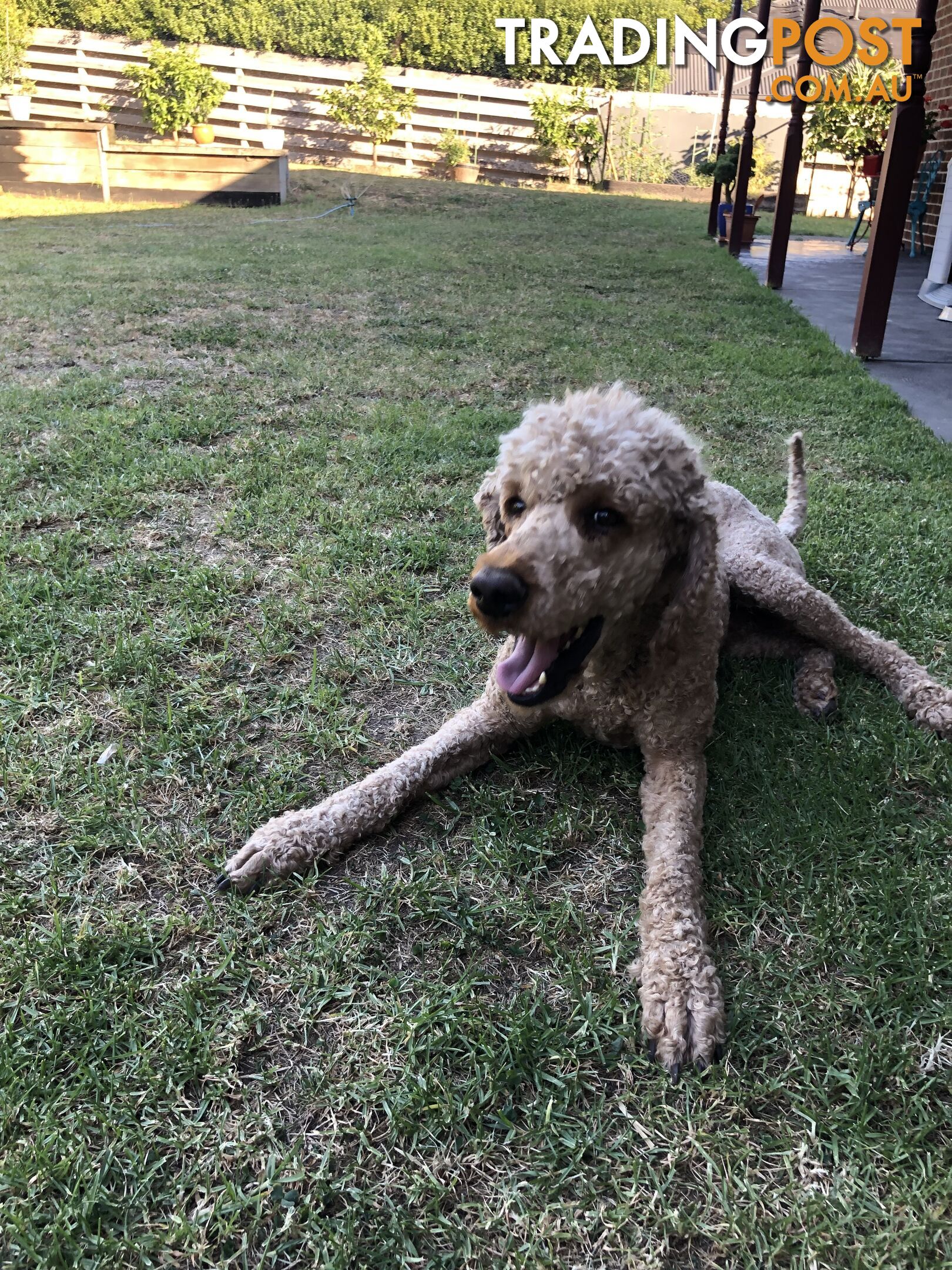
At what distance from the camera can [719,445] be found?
4.26 m

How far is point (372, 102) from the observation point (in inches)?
613

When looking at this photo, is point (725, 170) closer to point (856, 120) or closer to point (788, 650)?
point (856, 120)

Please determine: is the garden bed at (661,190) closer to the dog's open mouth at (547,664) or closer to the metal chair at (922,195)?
the metal chair at (922,195)

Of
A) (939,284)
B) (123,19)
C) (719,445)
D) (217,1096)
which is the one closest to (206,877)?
(217,1096)

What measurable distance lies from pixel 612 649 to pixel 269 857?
2.88 feet

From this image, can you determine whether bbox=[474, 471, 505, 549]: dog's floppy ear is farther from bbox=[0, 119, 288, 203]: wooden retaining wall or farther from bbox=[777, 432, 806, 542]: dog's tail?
bbox=[0, 119, 288, 203]: wooden retaining wall

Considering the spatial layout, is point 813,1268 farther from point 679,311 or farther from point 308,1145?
point 679,311

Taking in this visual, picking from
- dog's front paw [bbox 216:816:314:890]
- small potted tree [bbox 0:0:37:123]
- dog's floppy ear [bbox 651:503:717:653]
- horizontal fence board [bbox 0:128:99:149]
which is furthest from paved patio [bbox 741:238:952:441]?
small potted tree [bbox 0:0:37:123]

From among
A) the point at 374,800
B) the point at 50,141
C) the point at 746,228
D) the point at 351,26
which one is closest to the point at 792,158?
the point at 746,228

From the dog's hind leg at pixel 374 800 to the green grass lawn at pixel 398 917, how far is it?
56 mm

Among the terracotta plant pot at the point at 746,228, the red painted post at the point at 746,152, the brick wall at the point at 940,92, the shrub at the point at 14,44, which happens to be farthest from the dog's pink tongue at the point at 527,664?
the shrub at the point at 14,44

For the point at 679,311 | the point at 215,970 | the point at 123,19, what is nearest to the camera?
the point at 215,970

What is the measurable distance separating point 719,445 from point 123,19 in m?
17.5

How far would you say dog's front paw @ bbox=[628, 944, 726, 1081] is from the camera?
1414mm
